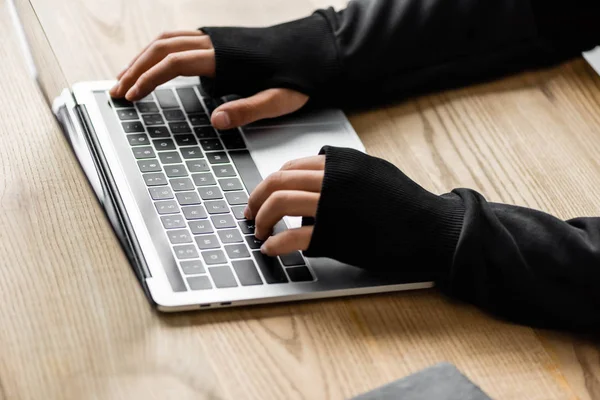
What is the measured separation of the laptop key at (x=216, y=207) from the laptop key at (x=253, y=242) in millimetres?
41

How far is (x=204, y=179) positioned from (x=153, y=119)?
4.5 inches

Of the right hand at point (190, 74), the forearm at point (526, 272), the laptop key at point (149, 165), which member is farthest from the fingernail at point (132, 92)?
the forearm at point (526, 272)

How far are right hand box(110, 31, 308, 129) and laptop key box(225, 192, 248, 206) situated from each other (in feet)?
0.36

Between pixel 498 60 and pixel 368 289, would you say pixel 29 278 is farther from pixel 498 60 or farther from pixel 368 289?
pixel 498 60

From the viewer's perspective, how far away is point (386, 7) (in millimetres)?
1053

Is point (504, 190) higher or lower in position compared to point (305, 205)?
lower

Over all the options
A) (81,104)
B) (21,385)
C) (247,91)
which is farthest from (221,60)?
(21,385)

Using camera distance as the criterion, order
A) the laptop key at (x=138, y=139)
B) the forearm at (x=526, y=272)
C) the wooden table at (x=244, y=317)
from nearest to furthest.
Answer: the wooden table at (x=244, y=317) < the forearm at (x=526, y=272) < the laptop key at (x=138, y=139)

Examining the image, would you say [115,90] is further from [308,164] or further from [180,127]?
[308,164]

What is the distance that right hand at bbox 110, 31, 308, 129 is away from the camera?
3.04 feet

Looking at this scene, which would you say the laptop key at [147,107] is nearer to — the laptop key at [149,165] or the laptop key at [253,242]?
the laptop key at [149,165]

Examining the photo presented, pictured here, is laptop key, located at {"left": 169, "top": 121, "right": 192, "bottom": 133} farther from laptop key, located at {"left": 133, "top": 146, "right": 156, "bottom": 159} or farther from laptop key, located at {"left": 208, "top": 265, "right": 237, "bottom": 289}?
laptop key, located at {"left": 208, "top": 265, "right": 237, "bottom": 289}

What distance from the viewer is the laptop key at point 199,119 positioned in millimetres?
933

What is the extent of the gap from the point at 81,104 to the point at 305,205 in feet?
0.97
